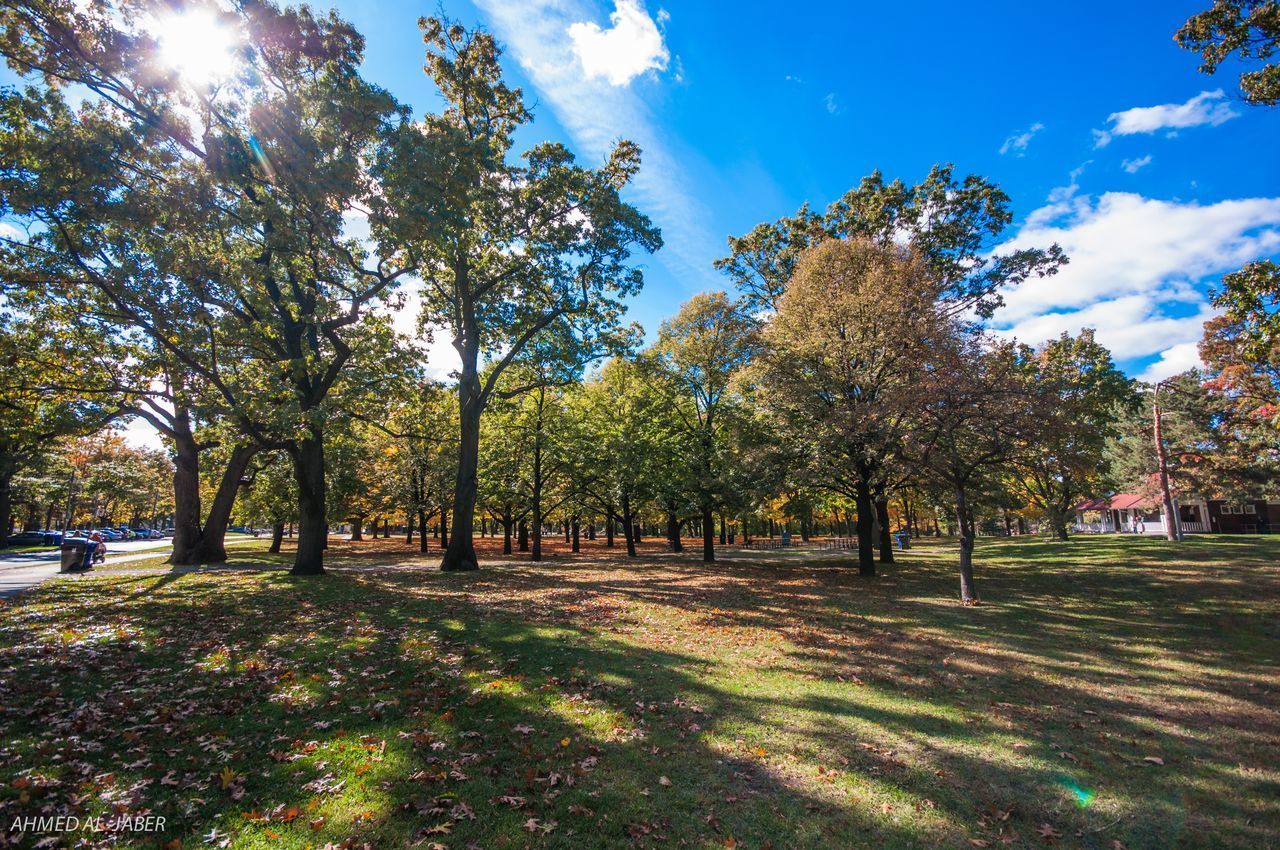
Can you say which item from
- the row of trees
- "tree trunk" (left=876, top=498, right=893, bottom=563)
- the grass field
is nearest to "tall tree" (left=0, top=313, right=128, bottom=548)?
the grass field

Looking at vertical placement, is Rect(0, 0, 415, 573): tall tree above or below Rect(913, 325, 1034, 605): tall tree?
above

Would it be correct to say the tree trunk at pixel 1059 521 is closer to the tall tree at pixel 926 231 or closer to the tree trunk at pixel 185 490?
the tall tree at pixel 926 231

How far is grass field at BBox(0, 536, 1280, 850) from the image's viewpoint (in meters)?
4.01

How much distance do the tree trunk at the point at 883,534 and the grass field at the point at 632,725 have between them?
38.4 feet

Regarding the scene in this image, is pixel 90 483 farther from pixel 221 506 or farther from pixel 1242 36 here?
pixel 1242 36

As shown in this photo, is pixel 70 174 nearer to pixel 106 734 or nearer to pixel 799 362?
pixel 106 734

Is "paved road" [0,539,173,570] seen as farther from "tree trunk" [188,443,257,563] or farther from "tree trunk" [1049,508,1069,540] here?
"tree trunk" [1049,508,1069,540]

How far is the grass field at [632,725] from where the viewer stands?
4008 mm

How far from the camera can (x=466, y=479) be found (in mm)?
19719

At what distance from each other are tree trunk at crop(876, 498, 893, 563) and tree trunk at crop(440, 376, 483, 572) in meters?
17.2

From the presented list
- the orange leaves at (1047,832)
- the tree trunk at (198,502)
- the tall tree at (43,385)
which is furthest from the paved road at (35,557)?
the orange leaves at (1047,832)

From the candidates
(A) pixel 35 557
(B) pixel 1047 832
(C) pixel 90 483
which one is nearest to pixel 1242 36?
(B) pixel 1047 832

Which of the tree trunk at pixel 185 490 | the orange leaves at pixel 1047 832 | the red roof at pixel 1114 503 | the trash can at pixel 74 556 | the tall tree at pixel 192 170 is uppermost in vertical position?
the tall tree at pixel 192 170

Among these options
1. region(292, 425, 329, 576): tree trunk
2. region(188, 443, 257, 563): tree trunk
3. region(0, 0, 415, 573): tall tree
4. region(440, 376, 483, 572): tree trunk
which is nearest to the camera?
region(0, 0, 415, 573): tall tree
